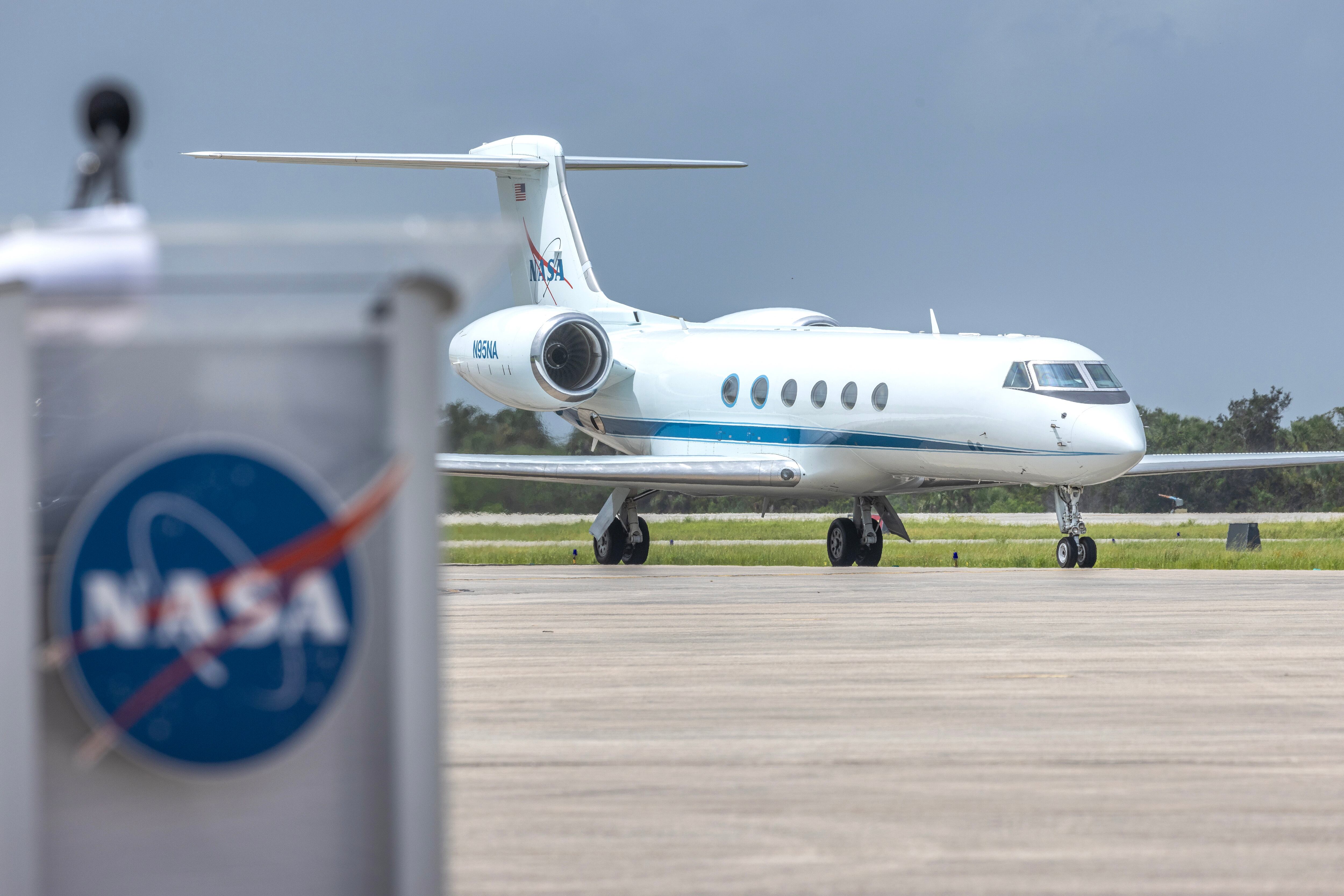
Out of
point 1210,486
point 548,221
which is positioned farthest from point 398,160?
point 1210,486

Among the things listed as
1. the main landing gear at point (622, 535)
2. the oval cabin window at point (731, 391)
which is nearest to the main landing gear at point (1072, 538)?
the oval cabin window at point (731, 391)

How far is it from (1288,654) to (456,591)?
917cm

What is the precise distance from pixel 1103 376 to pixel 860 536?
486 cm

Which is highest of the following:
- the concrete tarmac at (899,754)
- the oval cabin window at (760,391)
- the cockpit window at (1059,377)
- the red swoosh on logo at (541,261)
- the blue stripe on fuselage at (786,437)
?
the red swoosh on logo at (541,261)

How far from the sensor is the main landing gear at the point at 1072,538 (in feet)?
65.7

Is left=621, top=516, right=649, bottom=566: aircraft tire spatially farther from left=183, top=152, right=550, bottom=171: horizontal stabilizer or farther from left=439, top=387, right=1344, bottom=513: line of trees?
left=439, top=387, right=1344, bottom=513: line of trees

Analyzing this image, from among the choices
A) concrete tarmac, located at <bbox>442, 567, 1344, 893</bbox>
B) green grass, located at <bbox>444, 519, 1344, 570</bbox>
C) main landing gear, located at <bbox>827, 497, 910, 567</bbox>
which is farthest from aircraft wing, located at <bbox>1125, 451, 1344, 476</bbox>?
concrete tarmac, located at <bbox>442, 567, 1344, 893</bbox>

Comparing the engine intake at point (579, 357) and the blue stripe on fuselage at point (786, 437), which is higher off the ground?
the engine intake at point (579, 357)

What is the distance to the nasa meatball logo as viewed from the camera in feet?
9.14

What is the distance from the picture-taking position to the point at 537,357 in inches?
897

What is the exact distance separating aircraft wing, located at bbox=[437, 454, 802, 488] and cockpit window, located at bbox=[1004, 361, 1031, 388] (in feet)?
11.6

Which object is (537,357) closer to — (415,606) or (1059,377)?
(1059,377)

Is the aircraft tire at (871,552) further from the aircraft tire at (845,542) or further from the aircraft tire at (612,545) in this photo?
the aircraft tire at (612,545)

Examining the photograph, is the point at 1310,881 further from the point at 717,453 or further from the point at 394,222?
the point at 717,453
